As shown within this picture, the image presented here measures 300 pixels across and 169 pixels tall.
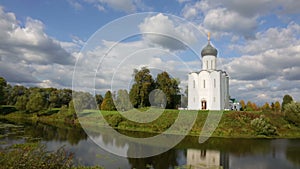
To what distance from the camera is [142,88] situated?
1323 inches

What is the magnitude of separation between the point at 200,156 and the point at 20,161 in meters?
11.5

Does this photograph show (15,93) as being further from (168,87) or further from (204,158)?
(204,158)

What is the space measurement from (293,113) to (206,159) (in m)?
19.9

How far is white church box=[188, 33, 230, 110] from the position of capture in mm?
34456

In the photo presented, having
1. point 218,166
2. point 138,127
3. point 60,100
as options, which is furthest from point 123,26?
point 60,100

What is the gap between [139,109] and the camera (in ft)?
101

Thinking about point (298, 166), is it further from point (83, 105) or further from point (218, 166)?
point (83, 105)

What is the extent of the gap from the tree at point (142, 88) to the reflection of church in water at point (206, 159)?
13406mm

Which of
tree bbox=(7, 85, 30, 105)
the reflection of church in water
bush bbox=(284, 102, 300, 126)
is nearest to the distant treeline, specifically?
the reflection of church in water

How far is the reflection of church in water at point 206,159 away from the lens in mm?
13930

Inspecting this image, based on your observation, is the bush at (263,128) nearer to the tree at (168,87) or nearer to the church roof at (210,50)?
the church roof at (210,50)

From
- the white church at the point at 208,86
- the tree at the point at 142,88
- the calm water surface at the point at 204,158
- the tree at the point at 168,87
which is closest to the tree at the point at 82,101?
the tree at the point at 142,88

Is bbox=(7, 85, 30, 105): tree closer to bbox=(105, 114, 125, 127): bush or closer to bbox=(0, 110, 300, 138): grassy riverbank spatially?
bbox=(105, 114, 125, 127): bush

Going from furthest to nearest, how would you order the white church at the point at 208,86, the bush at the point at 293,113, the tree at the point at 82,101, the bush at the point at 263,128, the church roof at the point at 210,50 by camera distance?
the tree at the point at 82,101, the church roof at the point at 210,50, the white church at the point at 208,86, the bush at the point at 293,113, the bush at the point at 263,128
